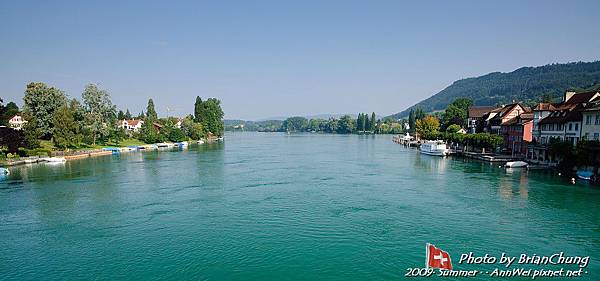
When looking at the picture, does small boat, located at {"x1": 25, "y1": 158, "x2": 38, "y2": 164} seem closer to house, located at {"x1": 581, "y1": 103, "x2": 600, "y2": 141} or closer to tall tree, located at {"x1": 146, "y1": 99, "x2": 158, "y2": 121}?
tall tree, located at {"x1": 146, "y1": 99, "x2": 158, "y2": 121}

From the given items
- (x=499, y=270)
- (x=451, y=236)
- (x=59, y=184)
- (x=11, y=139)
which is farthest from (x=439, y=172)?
(x=11, y=139)

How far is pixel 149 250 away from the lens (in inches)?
672

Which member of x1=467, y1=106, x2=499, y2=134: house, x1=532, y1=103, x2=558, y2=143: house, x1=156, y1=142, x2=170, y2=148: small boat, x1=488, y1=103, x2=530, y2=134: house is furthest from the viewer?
x1=156, y1=142, x2=170, y2=148: small boat

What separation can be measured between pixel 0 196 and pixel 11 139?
25.6m

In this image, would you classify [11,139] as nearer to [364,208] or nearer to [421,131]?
[364,208]

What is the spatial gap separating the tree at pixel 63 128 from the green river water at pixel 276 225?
23749 mm

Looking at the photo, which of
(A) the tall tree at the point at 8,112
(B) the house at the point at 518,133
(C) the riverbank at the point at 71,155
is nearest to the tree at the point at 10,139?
(C) the riverbank at the point at 71,155

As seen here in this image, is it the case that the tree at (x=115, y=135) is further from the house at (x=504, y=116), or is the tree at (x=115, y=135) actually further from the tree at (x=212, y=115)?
the house at (x=504, y=116)

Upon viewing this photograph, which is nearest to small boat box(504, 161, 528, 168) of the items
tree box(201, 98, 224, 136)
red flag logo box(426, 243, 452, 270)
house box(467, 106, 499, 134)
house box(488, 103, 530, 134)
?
house box(488, 103, 530, 134)

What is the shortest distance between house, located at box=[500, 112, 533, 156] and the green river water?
1534cm

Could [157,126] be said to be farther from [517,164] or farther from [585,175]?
[585,175]

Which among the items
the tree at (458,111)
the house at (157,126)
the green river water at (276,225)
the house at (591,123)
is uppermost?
the tree at (458,111)

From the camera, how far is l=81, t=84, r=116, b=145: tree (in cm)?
6750

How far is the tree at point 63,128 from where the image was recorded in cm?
5697
